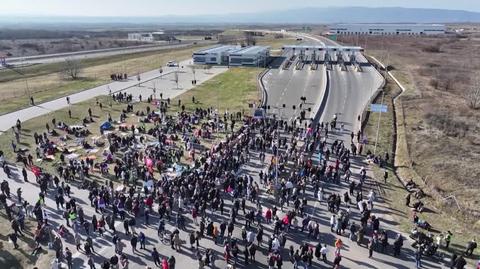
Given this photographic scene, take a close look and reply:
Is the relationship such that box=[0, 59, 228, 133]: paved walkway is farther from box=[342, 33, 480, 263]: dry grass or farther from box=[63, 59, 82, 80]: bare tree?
box=[342, 33, 480, 263]: dry grass

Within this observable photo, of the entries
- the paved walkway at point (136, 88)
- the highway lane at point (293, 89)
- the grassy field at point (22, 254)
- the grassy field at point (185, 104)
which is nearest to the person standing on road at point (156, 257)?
the grassy field at point (22, 254)

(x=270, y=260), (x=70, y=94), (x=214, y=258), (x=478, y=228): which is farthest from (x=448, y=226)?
(x=70, y=94)

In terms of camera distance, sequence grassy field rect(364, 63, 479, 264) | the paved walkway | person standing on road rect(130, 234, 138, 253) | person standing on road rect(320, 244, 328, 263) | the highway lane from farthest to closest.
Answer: the highway lane < the paved walkway < grassy field rect(364, 63, 479, 264) < person standing on road rect(130, 234, 138, 253) < person standing on road rect(320, 244, 328, 263)

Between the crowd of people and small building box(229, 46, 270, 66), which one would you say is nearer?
the crowd of people

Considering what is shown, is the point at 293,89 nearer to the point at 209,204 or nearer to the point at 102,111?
the point at 102,111

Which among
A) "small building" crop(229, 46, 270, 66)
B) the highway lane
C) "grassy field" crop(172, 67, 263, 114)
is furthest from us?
"small building" crop(229, 46, 270, 66)

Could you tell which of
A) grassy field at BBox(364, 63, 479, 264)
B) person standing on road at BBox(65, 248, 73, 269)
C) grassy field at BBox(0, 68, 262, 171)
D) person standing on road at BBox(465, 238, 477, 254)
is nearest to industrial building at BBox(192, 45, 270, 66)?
grassy field at BBox(0, 68, 262, 171)

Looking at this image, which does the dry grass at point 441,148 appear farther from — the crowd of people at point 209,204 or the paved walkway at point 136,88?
the paved walkway at point 136,88
